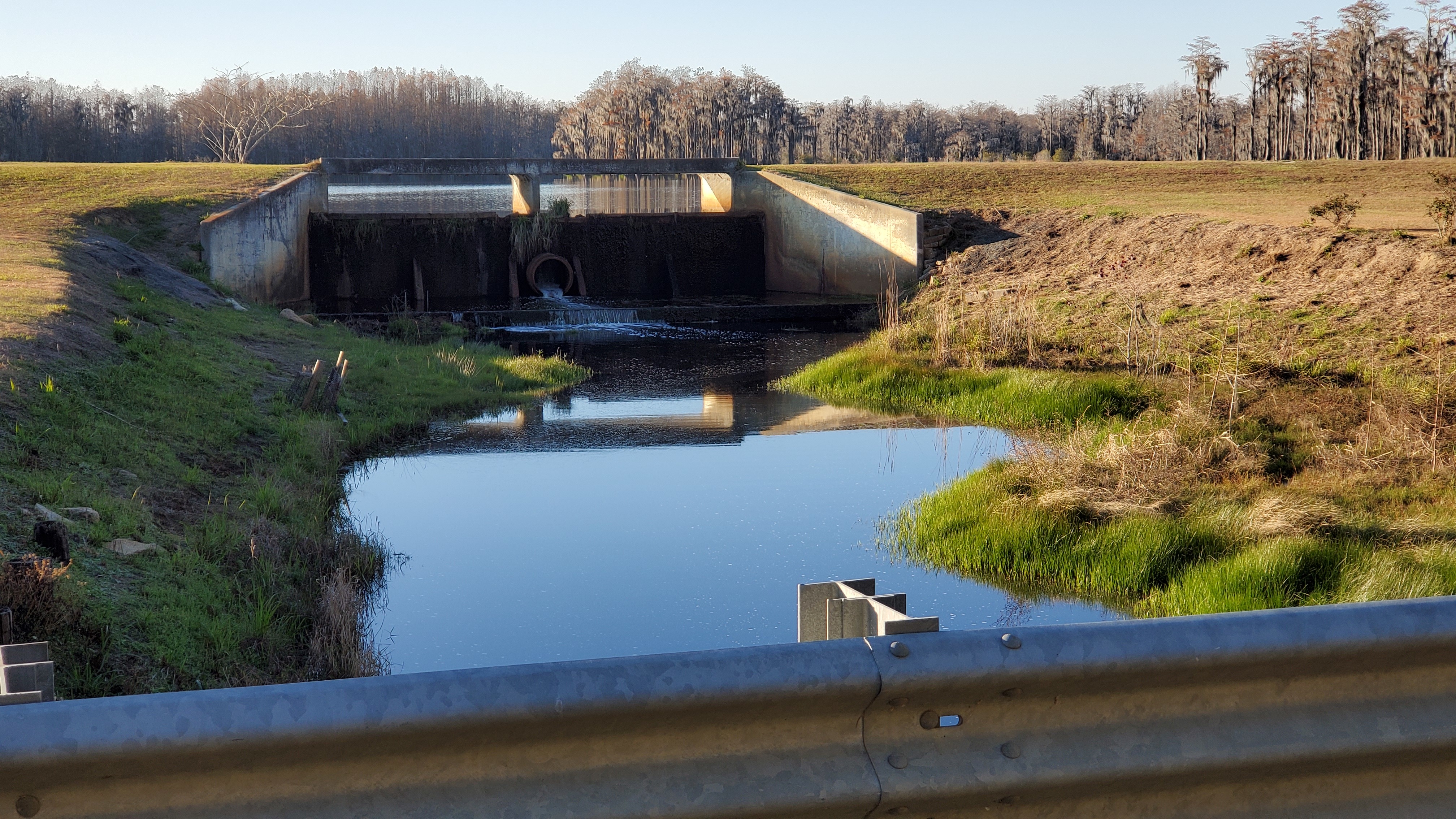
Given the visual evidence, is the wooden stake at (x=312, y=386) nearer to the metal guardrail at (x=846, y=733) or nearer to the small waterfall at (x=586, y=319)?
the small waterfall at (x=586, y=319)

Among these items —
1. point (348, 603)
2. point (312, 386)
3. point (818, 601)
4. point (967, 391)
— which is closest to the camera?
point (818, 601)

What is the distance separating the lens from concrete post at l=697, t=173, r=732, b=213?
29516 mm

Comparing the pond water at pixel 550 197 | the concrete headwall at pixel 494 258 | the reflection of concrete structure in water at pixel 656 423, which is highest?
the pond water at pixel 550 197

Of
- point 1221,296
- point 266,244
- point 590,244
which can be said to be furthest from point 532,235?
point 1221,296

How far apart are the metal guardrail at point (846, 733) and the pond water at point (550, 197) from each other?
1409 inches

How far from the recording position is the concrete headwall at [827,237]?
2380cm

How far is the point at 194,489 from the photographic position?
797cm

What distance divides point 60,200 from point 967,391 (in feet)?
54.0

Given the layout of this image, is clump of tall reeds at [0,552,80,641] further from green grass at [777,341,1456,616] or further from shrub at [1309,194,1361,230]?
shrub at [1309,194,1361,230]

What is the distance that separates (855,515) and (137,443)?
479cm

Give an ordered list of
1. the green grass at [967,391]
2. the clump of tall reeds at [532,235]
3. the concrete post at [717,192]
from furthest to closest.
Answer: the concrete post at [717,192] → the clump of tall reeds at [532,235] → the green grass at [967,391]

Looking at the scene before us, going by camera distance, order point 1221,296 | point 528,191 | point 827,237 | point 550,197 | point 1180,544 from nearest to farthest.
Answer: point 1180,544, point 1221,296, point 827,237, point 528,191, point 550,197

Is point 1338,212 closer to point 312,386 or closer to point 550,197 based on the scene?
point 312,386

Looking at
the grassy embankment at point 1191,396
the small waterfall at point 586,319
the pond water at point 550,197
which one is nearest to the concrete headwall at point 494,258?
the small waterfall at point 586,319
